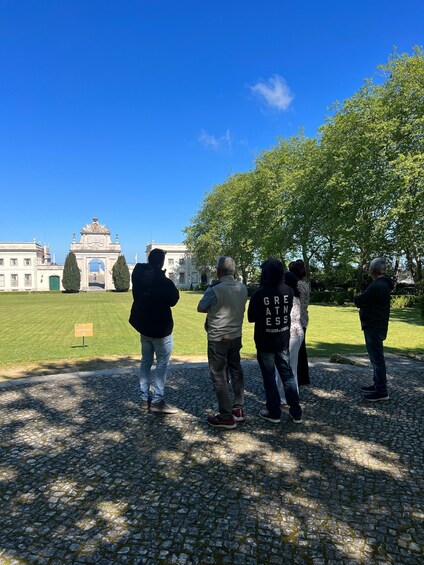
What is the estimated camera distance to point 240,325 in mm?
4348

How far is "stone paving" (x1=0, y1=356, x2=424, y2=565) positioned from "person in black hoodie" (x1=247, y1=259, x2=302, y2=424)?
325mm

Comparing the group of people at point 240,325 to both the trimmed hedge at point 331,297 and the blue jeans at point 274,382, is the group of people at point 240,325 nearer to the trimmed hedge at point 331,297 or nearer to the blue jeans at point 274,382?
the blue jeans at point 274,382

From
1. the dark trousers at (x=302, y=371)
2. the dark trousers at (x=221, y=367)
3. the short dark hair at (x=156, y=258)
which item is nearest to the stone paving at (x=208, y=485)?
the dark trousers at (x=221, y=367)

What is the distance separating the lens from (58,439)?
4.02 m

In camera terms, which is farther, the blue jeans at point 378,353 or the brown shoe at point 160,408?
the blue jeans at point 378,353

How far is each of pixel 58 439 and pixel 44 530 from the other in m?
1.53

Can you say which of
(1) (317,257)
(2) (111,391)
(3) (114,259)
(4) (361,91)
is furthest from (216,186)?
(2) (111,391)

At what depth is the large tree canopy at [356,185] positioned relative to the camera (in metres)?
21.9

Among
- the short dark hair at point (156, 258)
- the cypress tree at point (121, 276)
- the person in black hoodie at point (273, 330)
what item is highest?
the cypress tree at point (121, 276)

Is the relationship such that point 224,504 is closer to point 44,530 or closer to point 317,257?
point 44,530

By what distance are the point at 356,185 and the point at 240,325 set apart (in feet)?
75.9

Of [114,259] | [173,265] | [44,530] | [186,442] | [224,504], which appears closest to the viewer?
[44,530]

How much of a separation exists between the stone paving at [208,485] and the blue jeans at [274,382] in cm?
19

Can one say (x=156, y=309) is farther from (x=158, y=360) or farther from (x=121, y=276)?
(x=121, y=276)
